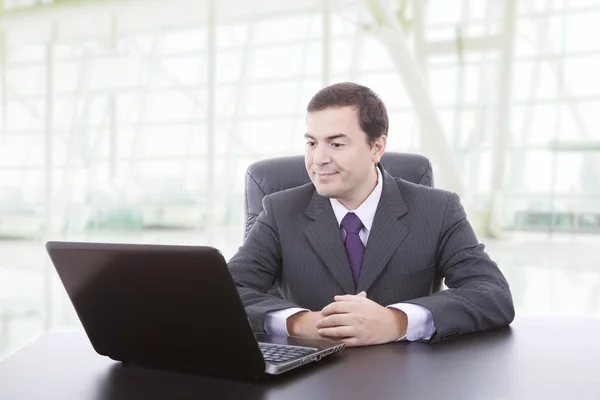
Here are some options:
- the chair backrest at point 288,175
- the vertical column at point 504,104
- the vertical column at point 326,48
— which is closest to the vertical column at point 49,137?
the vertical column at point 326,48

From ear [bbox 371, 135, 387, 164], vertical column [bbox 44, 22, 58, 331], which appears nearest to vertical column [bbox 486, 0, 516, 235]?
vertical column [bbox 44, 22, 58, 331]

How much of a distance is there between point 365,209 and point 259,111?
9292 millimetres

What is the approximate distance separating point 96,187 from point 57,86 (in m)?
1.64

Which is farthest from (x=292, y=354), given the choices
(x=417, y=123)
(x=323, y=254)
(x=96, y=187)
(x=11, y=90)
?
(x=11, y=90)

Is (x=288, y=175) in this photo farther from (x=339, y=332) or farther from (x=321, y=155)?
(x=339, y=332)

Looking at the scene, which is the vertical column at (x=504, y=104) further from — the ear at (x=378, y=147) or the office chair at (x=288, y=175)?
the ear at (x=378, y=147)

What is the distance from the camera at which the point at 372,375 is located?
3.72 ft

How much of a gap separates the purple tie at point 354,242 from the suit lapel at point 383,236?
0.10 ft

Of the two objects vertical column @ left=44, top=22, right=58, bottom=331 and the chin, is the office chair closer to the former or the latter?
the chin

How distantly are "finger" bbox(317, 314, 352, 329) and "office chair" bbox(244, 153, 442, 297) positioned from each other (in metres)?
0.81

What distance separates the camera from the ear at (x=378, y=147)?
206 centimetres

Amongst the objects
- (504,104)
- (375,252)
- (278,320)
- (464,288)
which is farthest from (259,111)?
(278,320)

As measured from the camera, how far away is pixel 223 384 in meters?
1.08

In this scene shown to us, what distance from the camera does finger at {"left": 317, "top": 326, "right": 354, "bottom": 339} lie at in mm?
1405
